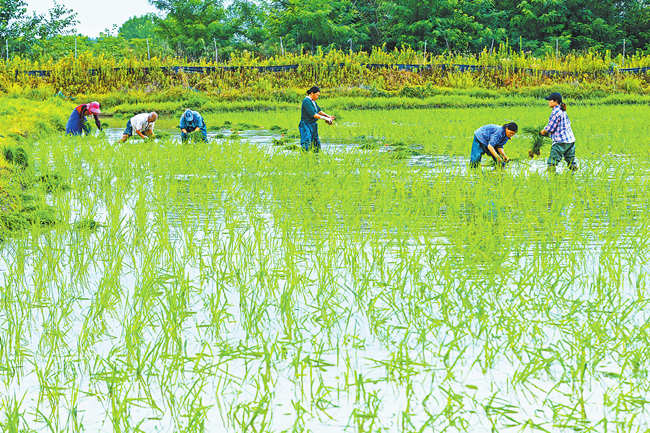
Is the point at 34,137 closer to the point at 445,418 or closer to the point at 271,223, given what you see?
the point at 271,223

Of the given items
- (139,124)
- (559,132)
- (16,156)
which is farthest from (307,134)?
(16,156)

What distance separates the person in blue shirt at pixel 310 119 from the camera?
36.3 ft

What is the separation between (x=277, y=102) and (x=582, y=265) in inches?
828

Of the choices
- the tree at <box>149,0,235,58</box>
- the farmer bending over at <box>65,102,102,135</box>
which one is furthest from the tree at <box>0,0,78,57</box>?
the farmer bending over at <box>65,102,102,135</box>

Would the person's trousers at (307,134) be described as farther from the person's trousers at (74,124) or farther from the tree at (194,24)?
the tree at (194,24)

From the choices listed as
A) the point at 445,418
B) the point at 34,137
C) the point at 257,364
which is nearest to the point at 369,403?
the point at 445,418

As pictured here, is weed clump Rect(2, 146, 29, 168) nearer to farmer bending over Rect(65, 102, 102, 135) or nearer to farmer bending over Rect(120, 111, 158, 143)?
farmer bending over Rect(120, 111, 158, 143)

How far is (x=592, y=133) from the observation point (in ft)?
46.7

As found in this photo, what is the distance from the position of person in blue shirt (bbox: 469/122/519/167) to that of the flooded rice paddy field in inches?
48.8

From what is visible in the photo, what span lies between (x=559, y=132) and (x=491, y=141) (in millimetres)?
1036

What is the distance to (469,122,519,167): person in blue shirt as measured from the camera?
892 cm

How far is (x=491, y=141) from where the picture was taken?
29.6 ft

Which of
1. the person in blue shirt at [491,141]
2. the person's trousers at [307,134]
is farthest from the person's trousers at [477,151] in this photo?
the person's trousers at [307,134]

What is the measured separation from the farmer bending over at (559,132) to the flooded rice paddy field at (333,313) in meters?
1.68
